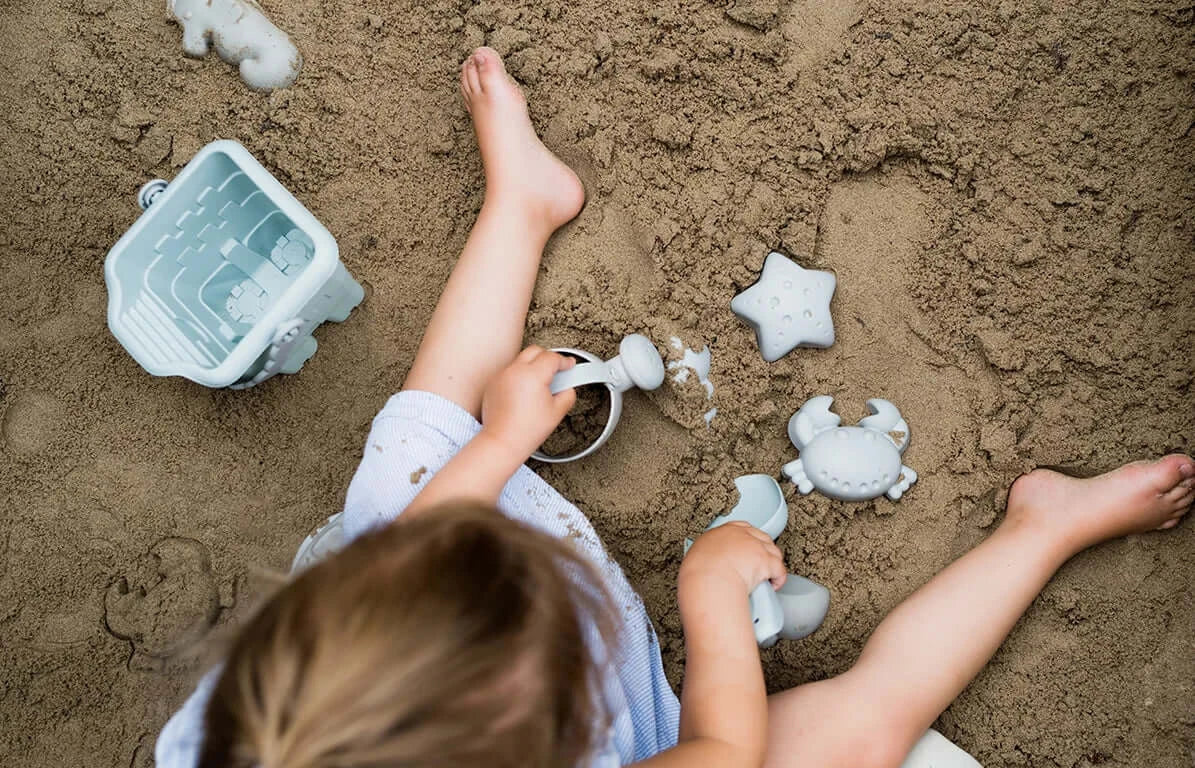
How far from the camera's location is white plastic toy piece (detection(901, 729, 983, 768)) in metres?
1.24

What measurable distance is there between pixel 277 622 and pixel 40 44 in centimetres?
107

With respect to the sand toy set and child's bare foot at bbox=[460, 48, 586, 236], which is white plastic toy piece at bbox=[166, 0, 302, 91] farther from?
child's bare foot at bbox=[460, 48, 586, 236]

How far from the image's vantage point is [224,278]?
A: 1.33 metres

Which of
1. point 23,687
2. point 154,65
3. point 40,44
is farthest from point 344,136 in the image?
point 23,687

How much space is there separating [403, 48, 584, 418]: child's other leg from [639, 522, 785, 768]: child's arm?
361 mm

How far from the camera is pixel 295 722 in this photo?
73 cm

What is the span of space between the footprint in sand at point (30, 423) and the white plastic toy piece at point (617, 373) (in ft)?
2.27

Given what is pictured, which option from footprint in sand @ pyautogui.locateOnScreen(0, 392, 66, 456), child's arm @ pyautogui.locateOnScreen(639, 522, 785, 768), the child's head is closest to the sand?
footprint in sand @ pyautogui.locateOnScreen(0, 392, 66, 456)

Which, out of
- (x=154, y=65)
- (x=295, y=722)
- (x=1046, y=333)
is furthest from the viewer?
(x=154, y=65)

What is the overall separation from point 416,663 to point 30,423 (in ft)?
2.97

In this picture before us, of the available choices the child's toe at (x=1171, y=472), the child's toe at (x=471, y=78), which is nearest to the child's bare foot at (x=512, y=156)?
the child's toe at (x=471, y=78)

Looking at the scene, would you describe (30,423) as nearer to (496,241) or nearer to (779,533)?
(496,241)

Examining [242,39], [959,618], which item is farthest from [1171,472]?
[242,39]

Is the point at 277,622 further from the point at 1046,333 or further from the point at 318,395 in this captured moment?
the point at 1046,333
